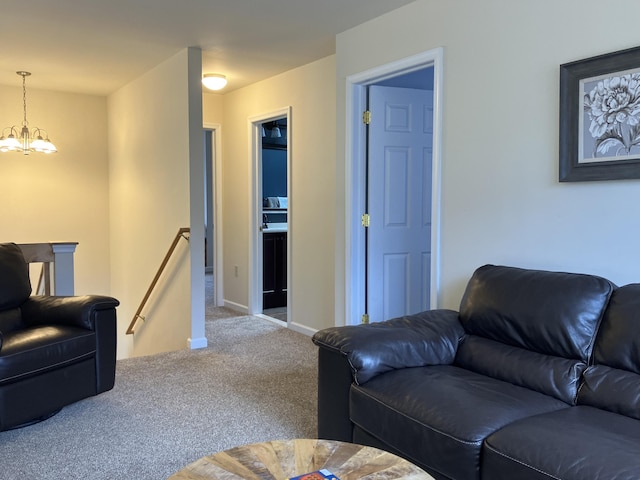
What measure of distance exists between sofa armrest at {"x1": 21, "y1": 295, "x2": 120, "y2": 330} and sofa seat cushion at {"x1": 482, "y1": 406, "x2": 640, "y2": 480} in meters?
2.32

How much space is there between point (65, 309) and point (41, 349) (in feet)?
1.30

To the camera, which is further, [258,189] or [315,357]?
[258,189]

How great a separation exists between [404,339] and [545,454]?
0.92m

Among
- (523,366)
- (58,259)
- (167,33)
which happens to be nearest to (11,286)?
(58,259)

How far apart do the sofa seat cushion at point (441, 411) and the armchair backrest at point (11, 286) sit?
2.21 meters

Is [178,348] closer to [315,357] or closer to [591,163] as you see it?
[315,357]

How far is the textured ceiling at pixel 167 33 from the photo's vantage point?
3.39 m

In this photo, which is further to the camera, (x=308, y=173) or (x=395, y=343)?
(x=308, y=173)

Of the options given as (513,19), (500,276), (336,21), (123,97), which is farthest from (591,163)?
(123,97)

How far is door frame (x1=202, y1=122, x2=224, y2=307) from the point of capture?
20.3 ft

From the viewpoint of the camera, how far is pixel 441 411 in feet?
6.25

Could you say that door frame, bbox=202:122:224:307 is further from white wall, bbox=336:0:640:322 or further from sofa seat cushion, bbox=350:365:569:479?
sofa seat cushion, bbox=350:365:569:479

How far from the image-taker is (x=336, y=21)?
3639 millimetres

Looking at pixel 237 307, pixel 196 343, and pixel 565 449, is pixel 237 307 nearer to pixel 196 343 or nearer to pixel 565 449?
pixel 196 343
